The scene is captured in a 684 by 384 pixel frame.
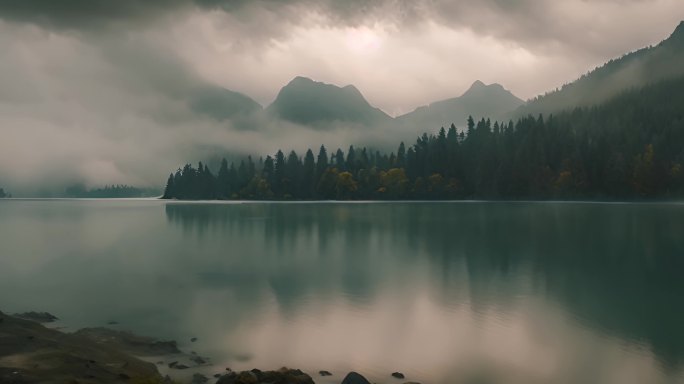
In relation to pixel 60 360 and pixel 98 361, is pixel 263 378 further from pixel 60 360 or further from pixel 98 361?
pixel 60 360

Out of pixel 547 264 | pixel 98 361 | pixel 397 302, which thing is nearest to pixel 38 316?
pixel 98 361

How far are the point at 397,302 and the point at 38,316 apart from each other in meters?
24.2

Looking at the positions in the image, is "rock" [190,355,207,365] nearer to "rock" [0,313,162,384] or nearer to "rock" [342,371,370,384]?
"rock" [0,313,162,384]

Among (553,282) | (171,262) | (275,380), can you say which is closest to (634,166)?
(553,282)

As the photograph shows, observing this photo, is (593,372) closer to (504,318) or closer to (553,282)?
(504,318)

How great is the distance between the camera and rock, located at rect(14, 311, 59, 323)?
98.2ft

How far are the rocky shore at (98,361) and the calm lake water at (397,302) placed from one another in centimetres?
196

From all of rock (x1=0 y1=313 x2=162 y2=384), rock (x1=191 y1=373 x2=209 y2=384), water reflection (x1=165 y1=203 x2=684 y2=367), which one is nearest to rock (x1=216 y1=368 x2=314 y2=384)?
rock (x1=191 y1=373 x2=209 y2=384)

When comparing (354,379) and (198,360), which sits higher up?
(354,379)

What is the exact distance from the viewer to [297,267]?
52.5 metres

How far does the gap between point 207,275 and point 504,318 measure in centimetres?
2950

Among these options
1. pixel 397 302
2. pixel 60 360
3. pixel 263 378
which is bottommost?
pixel 397 302

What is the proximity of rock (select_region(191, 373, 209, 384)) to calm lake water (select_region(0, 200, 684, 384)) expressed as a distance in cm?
159

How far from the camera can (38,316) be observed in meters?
30.5
